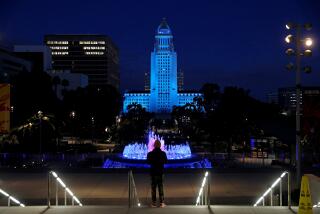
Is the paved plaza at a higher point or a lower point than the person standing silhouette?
lower

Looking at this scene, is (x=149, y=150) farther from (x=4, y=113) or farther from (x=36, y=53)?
(x=36, y=53)

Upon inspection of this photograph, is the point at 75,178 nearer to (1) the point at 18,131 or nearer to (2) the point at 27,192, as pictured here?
(2) the point at 27,192

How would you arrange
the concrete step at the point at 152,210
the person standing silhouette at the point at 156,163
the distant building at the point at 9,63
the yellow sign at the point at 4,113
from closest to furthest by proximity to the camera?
the yellow sign at the point at 4,113 < the concrete step at the point at 152,210 < the person standing silhouette at the point at 156,163 < the distant building at the point at 9,63

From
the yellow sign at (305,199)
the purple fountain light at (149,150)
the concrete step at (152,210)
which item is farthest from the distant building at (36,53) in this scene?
the yellow sign at (305,199)

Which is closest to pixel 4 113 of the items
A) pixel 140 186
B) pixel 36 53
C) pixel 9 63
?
pixel 140 186

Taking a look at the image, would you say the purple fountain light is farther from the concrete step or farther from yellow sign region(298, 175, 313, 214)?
yellow sign region(298, 175, 313, 214)

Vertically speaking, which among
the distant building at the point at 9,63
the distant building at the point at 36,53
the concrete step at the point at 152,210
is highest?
the distant building at the point at 36,53

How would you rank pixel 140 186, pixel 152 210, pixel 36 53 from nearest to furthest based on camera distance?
pixel 152 210 → pixel 140 186 → pixel 36 53

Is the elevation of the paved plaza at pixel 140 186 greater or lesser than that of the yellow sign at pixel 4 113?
lesser

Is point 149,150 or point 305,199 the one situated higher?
point 305,199

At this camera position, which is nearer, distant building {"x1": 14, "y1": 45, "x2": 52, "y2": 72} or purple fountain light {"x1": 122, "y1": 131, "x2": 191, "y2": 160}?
purple fountain light {"x1": 122, "y1": 131, "x2": 191, "y2": 160}

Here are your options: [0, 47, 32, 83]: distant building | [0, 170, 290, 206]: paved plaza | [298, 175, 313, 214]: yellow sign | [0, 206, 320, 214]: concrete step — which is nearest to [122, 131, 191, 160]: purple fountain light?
[0, 170, 290, 206]: paved plaza

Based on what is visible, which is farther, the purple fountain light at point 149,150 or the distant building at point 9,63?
the distant building at point 9,63

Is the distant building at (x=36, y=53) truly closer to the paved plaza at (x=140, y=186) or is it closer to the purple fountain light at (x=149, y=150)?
the purple fountain light at (x=149, y=150)
